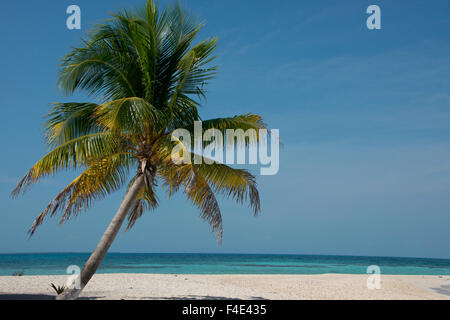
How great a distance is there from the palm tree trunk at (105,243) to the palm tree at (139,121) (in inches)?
0.8

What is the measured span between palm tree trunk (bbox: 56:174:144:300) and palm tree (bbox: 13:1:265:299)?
0.8 inches

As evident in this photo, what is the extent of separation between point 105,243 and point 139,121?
2.58 metres

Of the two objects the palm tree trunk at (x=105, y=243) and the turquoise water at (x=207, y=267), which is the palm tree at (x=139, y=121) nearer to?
the palm tree trunk at (x=105, y=243)

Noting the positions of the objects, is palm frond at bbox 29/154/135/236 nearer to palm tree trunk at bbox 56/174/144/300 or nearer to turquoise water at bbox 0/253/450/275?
palm tree trunk at bbox 56/174/144/300

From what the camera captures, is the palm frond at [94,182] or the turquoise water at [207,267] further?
the turquoise water at [207,267]

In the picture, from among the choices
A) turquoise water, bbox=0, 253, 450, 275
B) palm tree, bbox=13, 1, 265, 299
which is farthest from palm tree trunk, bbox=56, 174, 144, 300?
turquoise water, bbox=0, 253, 450, 275

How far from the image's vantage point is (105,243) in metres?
8.27

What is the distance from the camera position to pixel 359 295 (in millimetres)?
12984

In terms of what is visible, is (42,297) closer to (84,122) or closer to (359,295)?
(84,122)

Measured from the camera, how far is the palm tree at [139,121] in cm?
844

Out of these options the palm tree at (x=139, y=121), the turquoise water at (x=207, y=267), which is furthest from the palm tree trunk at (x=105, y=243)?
the turquoise water at (x=207, y=267)

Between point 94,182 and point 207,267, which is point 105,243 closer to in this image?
point 94,182

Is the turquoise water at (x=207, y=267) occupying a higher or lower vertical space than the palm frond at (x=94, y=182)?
lower
